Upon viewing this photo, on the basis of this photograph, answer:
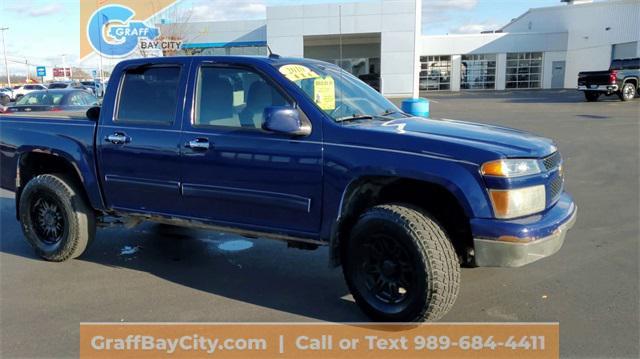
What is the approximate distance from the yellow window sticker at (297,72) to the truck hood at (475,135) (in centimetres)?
60

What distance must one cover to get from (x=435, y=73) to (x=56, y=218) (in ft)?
154

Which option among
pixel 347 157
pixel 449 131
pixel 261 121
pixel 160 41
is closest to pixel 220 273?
pixel 261 121

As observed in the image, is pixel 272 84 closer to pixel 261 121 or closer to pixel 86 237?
pixel 261 121

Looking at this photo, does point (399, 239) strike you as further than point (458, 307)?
No

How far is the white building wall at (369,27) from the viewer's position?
121 feet

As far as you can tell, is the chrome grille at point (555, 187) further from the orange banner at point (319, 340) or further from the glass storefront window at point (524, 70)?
the glass storefront window at point (524, 70)

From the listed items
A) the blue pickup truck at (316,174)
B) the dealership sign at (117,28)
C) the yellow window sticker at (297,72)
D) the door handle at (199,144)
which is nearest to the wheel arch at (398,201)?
the blue pickup truck at (316,174)

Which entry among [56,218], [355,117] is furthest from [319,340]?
[56,218]

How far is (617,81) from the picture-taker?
89.2 ft

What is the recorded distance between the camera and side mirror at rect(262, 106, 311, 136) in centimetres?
372

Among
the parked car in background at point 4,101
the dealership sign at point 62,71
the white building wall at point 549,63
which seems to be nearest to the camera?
the parked car in background at point 4,101

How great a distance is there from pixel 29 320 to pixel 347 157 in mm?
2709

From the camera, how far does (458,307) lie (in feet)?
13.4

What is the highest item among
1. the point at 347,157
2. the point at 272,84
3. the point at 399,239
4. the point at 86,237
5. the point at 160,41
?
the point at 160,41
